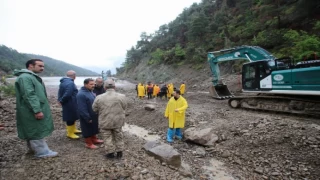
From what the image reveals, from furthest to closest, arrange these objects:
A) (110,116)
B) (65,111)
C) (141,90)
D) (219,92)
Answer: (141,90), (219,92), (65,111), (110,116)

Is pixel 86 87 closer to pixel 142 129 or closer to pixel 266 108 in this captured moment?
pixel 142 129

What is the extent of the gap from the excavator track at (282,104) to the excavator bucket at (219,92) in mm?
1660

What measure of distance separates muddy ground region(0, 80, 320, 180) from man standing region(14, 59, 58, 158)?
22.6 inches

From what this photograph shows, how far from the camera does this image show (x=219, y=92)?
12.6 m

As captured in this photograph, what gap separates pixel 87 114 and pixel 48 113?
0.79 meters

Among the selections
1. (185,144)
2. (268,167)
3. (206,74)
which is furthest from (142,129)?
(206,74)

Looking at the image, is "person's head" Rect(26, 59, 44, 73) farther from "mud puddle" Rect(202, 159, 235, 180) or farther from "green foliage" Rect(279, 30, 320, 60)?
"green foliage" Rect(279, 30, 320, 60)

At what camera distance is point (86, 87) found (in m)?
4.59

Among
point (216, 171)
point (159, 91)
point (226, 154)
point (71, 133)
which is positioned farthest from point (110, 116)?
point (159, 91)

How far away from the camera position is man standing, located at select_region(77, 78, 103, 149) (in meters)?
4.34

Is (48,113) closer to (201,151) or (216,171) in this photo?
(216,171)

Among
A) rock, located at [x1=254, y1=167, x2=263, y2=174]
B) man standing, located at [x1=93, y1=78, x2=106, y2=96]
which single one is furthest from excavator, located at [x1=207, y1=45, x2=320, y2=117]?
man standing, located at [x1=93, y1=78, x2=106, y2=96]

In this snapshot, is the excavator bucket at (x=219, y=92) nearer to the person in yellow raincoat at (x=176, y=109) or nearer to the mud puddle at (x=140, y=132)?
the mud puddle at (x=140, y=132)

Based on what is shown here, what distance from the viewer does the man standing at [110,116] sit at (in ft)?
12.7
